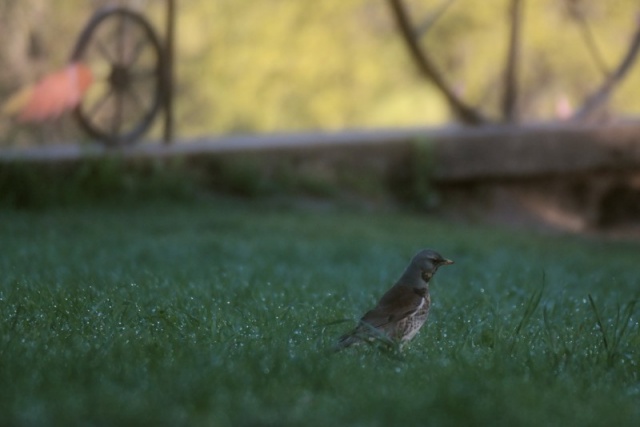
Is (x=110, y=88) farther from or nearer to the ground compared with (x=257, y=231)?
farther from the ground

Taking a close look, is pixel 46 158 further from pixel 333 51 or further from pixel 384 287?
pixel 333 51

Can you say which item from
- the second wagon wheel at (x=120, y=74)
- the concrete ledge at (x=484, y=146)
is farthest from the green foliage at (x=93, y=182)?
the concrete ledge at (x=484, y=146)

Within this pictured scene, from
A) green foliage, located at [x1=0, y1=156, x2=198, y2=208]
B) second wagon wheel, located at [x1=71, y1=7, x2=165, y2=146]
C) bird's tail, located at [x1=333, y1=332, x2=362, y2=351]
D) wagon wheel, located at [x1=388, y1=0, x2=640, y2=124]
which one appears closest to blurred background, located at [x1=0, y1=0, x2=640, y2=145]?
wagon wheel, located at [x1=388, y1=0, x2=640, y2=124]

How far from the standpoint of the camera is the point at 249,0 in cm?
1906

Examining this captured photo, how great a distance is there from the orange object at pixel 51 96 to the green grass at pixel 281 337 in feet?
5.48

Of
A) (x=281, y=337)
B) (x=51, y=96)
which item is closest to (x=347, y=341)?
(x=281, y=337)

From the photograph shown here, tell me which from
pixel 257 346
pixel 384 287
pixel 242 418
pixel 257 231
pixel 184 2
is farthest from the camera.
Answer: pixel 184 2

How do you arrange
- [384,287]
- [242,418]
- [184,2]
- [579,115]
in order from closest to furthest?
[242,418] < [384,287] < [579,115] < [184,2]

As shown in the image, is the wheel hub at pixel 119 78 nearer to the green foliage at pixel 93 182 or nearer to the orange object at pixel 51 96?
the orange object at pixel 51 96

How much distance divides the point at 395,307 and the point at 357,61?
1644cm

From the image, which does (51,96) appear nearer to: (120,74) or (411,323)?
(120,74)

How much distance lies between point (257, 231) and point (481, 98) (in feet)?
28.8

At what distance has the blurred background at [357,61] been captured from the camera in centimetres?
1731

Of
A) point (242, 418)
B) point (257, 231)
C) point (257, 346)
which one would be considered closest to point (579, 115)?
point (257, 231)
